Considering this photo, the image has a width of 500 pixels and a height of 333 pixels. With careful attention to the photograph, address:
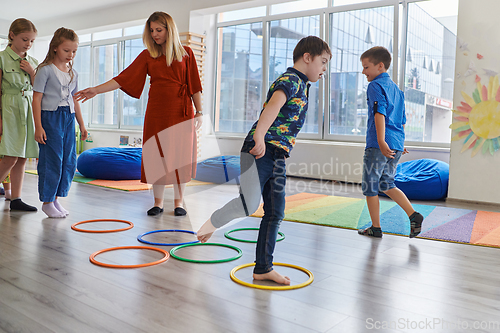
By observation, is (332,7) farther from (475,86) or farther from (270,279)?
(270,279)

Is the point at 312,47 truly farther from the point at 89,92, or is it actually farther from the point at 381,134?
the point at 89,92

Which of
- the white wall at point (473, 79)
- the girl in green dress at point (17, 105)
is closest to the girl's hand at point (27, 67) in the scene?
the girl in green dress at point (17, 105)

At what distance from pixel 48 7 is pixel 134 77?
253 inches

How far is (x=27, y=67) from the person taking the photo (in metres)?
3.04

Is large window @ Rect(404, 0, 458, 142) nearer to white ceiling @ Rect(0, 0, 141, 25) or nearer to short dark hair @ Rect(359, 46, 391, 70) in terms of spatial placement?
short dark hair @ Rect(359, 46, 391, 70)

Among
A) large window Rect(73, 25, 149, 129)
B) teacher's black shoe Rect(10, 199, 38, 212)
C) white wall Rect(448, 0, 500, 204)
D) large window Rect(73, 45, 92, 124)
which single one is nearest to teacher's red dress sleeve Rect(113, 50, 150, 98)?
teacher's black shoe Rect(10, 199, 38, 212)

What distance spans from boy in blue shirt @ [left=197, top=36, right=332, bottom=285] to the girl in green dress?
2091 mm

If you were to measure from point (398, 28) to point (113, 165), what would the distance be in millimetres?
4043

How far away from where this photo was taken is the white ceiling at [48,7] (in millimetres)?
7543

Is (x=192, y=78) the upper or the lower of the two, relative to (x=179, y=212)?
upper

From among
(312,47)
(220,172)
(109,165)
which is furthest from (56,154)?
(220,172)

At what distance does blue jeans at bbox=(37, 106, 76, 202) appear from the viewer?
2785 mm

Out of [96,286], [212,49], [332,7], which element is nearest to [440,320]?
[96,286]

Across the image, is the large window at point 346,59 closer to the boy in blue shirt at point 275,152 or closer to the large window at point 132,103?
the large window at point 132,103
